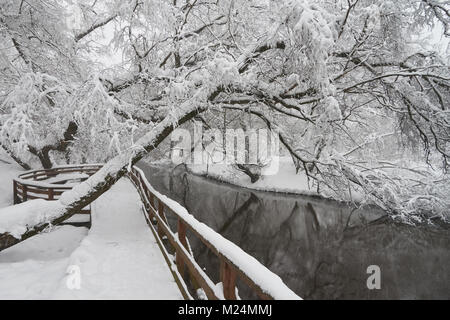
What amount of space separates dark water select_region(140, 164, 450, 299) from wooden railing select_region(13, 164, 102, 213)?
5171 mm

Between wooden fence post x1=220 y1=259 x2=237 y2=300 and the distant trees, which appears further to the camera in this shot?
the distant trees

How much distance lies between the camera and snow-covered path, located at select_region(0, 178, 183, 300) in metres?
4.29

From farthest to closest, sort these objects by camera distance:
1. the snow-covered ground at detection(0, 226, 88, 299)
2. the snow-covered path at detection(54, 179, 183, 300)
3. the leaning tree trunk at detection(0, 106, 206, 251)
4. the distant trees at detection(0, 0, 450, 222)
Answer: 1. the leaning tree trunk at detection(0, 106, 206, 251)
2. the distant trees at detection(0, 0, 450, 222)
3. the snow-covered ground at detection(0, 226, 88, 299)
4. the snow-covered path at detection(54, 179, 183, 300)

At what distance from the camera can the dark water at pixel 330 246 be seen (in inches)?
376

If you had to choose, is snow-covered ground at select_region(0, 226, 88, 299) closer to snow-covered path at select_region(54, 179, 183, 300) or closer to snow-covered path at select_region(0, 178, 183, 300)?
snow-covered path at select_region(0, 178, 183, 300)

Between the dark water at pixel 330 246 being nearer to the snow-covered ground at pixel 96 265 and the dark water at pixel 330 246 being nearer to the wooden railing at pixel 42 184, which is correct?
the snow-covered ground at pixel 96 265

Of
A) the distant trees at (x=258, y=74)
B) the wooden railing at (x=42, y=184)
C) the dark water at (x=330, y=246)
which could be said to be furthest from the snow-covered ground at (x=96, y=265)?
the dark water at (x=330, y=246)

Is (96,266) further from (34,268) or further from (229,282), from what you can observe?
(229,282)

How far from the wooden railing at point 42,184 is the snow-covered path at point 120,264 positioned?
1.37 m

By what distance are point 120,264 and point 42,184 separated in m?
4.69

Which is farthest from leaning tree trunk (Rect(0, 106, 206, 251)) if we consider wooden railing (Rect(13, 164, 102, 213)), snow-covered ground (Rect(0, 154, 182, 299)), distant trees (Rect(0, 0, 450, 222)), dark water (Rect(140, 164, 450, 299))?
dark water (Rect(140, 164, 450, 299))

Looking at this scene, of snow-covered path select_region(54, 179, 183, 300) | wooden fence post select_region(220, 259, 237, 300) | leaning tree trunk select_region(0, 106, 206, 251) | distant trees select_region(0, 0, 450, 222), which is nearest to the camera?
wooden fence post select_region(220, 259, 237, 300)
